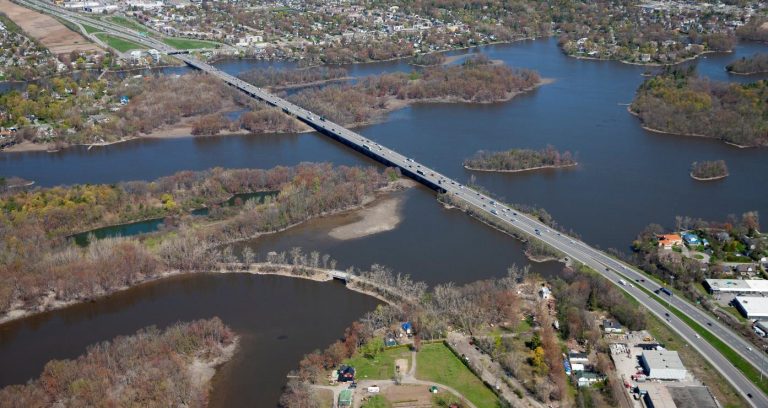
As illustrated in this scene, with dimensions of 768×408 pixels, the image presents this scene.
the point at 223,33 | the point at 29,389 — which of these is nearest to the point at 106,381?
the point at 29,389

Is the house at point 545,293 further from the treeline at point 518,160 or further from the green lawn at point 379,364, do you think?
the treeline at point 518,160

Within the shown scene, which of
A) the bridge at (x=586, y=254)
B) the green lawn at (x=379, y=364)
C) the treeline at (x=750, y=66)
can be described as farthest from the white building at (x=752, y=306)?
the treeline at (x=750, y=66)

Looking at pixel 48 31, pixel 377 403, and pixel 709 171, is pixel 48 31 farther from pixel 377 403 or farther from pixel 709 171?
pixel 377 403

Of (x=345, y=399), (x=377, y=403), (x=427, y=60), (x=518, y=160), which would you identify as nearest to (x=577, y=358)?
(x=377, y=403)

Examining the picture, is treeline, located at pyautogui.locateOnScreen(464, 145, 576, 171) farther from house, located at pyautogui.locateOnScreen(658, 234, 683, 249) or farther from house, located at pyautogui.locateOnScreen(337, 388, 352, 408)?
house, located at pyautogui.locateOnScreen(337, 388, 352, 408)

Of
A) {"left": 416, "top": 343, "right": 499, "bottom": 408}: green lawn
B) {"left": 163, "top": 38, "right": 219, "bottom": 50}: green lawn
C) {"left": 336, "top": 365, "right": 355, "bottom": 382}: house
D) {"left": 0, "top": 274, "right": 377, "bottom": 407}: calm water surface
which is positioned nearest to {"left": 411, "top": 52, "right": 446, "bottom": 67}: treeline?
{"left": 163, "top": 38, "right": 219, "bottom": 50}: green lawn
